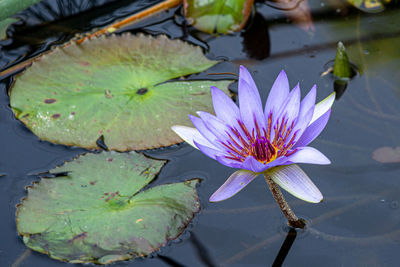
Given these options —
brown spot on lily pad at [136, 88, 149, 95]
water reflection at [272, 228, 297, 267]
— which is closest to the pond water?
water reflection at [272, 228, 297, 267]

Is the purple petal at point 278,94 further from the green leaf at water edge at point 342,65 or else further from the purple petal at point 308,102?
the green leaf at water edge at point 342,65

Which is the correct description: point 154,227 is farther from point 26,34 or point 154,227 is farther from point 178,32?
point 26,34

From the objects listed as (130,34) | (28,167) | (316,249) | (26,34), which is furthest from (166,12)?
(316,249)

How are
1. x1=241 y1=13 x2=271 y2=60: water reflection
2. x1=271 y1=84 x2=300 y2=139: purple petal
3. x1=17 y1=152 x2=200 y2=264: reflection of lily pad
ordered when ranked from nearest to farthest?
x1=271 y1=84 x2=300 y2=139: purple petal, x1=17 y1=152 x2=200 y2=264: reflection of lily pad, x1=241 y1=13 x2=271 y2=60: water reflection

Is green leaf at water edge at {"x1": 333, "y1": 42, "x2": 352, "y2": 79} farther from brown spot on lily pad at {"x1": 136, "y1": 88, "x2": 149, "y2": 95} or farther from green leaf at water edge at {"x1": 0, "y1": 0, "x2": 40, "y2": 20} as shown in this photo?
green leaf at water edge at {"x1": 0, "y1": 0, "x2": 40, "y2": 20}

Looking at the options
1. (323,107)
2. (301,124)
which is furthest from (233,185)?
(323,107)

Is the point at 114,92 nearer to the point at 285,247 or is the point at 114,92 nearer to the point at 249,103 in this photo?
the point at 249,103
